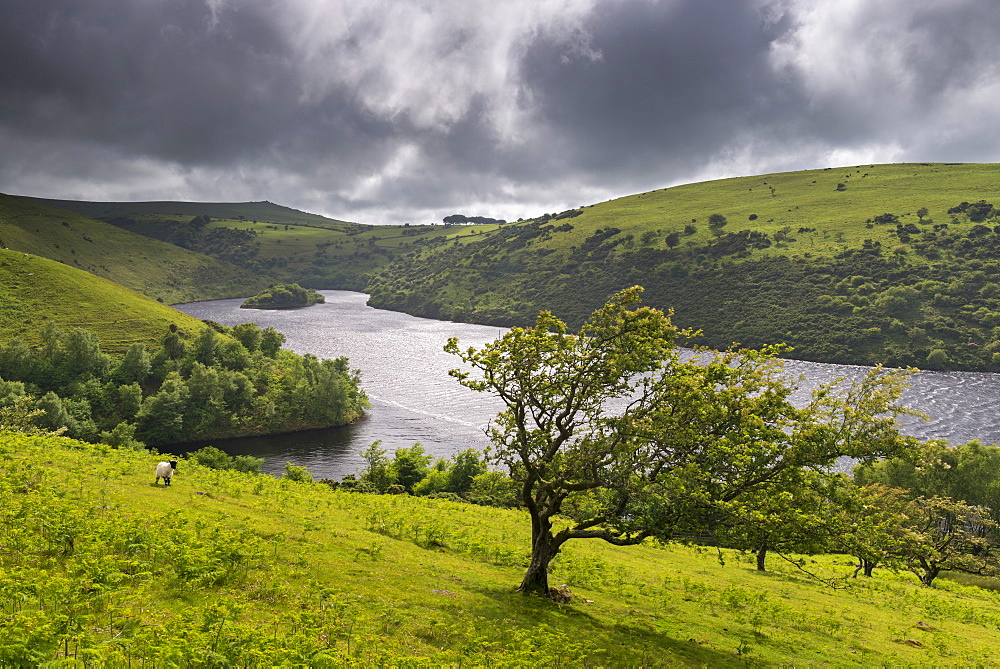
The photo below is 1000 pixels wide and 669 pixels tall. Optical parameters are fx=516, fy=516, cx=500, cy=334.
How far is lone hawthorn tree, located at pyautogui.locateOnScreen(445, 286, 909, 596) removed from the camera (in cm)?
1847

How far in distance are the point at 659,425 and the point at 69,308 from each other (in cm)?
14512

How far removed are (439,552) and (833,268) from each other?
20341 cm

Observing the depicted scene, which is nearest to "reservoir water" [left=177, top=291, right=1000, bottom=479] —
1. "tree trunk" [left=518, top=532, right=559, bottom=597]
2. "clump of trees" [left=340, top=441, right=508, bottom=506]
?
"clump of trees" [left=340, top=441, right=508, bottom=506]

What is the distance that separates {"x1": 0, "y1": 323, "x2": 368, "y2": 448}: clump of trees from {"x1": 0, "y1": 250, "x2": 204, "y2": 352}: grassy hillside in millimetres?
6261

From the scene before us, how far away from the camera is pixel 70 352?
9781cm

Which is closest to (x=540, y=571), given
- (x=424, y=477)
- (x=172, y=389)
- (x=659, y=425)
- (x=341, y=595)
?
(x=659, y=425)

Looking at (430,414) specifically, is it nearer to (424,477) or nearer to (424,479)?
(424,477)

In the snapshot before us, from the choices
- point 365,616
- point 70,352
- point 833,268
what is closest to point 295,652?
point 365,616

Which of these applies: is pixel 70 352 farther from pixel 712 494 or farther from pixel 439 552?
pixel 712 494

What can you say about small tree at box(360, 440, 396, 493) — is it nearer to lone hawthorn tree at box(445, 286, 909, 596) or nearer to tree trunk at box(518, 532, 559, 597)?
tree trunk at box(518, 532, 559, 597)

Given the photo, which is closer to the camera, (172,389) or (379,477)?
(379,477)

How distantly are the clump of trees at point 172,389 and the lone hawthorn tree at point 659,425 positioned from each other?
81.8 meters

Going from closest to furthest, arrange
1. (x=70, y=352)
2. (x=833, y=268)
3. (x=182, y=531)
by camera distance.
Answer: (x=182, y=531)
(x=70, y=352)
(x=833, y=268)

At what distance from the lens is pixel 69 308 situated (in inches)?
4685
